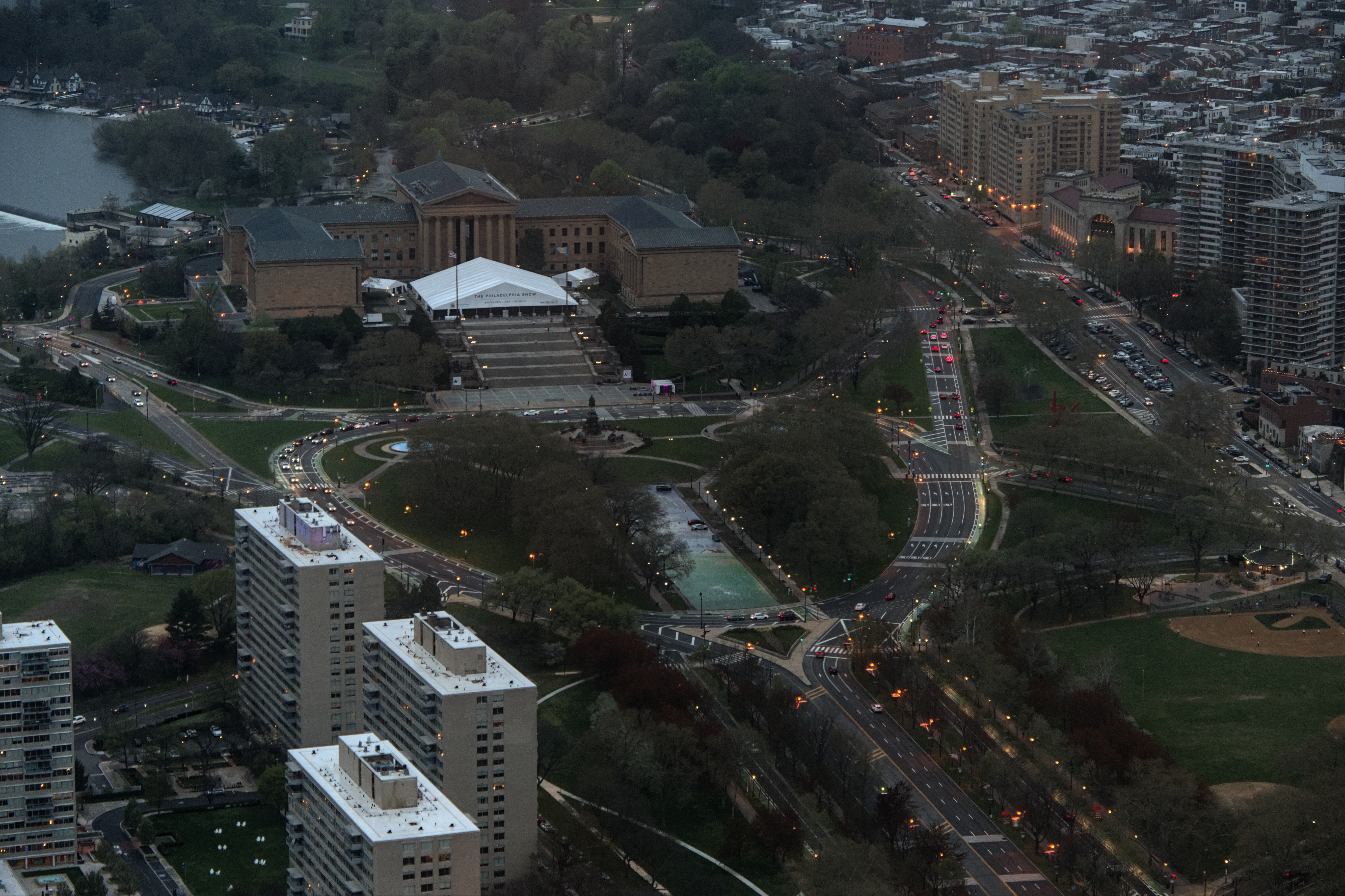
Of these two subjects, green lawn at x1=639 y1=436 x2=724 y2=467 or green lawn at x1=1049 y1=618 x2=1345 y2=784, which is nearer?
green lawn at x1=1049 y1=618 x2=1345 y2=784

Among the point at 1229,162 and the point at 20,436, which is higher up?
the point at 1229,162

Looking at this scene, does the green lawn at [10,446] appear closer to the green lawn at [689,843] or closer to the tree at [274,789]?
the green lawn at [689,843]

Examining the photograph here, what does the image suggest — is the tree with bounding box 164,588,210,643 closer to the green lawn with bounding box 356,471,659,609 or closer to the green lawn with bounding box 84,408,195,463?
the green lawn with bounding box 356,471,659,609

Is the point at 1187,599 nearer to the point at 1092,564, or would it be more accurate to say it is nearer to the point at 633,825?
the point at 1092,564

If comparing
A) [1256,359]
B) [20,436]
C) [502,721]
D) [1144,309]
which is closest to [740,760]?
[502,721]

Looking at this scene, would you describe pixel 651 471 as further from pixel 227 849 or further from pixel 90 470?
pixel 227 849

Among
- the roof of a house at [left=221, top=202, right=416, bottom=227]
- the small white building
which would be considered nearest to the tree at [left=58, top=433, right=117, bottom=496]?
the small white building
